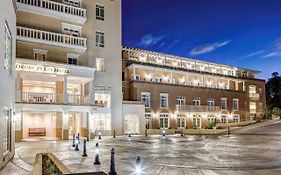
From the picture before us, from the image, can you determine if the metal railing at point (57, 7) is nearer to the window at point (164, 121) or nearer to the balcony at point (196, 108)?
the window at point (164, 121)

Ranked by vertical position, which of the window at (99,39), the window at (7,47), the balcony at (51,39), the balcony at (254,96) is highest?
the window at (99,39)

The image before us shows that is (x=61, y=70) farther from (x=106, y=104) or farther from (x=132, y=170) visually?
(x=132, y=170)

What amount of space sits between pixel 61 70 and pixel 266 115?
134ft

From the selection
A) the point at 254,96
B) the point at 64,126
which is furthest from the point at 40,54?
the point at 254,96

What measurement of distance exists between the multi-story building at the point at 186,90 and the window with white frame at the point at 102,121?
14.4 feet

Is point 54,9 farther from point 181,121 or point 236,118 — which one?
A: point 236,118

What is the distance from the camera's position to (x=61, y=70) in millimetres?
28500

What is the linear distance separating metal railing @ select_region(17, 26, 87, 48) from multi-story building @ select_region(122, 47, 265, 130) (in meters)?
10.5

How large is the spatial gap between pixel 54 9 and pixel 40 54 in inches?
203

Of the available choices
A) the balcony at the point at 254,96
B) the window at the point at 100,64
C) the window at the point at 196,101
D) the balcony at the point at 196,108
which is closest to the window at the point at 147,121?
the balcony at the point at 196,108

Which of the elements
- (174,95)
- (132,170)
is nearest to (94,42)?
(174,95)

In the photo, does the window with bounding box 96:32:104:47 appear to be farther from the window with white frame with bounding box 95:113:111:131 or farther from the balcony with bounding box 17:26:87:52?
the window with white frame with bounding box 95:113:111:131

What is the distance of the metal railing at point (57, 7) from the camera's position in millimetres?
30547

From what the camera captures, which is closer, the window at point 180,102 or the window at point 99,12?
the window at point 99,12
